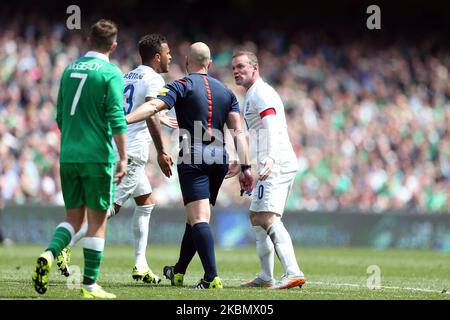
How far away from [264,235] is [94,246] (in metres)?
2.61

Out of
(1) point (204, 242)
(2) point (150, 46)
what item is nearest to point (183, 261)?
(1) point (204, 242)

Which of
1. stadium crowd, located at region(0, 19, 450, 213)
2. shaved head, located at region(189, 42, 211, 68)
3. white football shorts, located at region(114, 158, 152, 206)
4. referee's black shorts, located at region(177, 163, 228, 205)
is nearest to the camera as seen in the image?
referee's black shorts, located at region(177, 163, 228, 205)

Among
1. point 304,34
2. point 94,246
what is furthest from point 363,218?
point 94,246

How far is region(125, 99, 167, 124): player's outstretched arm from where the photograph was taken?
379 inches

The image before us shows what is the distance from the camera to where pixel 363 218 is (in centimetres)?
2334

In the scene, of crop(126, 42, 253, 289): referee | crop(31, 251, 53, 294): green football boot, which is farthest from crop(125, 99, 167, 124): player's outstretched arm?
crop(31, 251, 53, 294): green football boot

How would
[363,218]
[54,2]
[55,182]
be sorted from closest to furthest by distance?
[55,182] → [363,218] → [54,2]

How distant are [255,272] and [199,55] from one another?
15.1ft

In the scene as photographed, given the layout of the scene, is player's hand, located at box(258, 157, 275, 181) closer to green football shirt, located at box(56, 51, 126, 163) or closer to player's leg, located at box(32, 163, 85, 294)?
green football shirt, located at box(56, 51, 126, 163)

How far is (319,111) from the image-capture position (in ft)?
90.5

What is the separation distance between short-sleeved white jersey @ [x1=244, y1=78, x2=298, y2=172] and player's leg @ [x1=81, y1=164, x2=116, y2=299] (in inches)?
90.3

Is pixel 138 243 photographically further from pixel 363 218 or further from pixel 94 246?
pixel 363 218

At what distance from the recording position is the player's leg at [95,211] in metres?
8.80

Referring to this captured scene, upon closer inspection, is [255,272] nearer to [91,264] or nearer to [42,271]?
[91,264]
